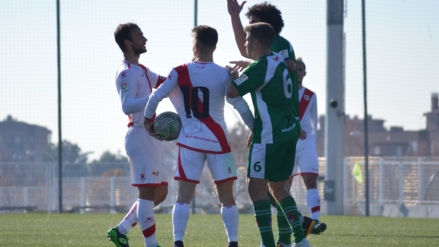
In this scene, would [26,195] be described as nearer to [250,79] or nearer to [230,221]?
[230,221]

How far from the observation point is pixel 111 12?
1803 cm

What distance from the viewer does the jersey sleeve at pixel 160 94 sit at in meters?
7.26

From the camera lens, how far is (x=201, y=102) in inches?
288

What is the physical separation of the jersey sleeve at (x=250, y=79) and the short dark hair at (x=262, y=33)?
0.24 m

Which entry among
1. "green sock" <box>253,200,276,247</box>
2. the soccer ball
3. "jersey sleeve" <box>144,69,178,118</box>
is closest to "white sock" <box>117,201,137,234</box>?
the soccer ball

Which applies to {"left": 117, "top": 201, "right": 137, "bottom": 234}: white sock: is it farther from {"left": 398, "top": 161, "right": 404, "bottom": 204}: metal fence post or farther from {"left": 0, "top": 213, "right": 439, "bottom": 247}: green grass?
{"left": 398, "top": 161, "right": 404, "bottom": 204}: metal fence post

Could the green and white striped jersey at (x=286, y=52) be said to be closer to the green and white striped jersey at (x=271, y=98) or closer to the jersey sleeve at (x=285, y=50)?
the jersey sleeve at (x=285, y=50)

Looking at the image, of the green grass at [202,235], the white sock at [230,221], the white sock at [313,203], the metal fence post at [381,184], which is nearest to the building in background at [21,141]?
the green grass at [202,235]

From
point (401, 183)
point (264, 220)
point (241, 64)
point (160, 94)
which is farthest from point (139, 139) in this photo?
point (401, 183)

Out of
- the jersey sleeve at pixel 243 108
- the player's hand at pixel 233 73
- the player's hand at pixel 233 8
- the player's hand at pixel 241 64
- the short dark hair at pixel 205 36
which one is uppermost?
the player's hand at pixel 233 8

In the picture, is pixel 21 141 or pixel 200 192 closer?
pixel 21 141

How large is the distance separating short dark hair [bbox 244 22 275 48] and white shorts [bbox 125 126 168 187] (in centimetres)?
131

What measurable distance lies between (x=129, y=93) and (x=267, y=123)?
127cm

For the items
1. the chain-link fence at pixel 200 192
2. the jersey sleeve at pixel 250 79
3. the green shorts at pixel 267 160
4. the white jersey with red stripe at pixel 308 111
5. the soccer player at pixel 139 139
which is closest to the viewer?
the jersey sleeve at pixel 250 79
